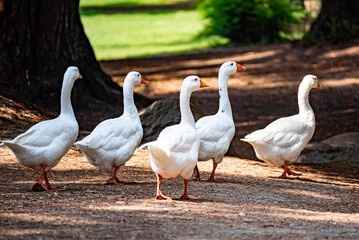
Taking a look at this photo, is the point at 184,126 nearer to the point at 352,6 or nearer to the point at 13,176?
the point at 13,176

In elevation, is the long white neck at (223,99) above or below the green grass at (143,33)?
above

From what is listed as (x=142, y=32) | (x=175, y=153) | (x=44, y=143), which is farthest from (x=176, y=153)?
(x=142, y=32)

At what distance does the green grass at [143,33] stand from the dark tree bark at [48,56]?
42.3 ft

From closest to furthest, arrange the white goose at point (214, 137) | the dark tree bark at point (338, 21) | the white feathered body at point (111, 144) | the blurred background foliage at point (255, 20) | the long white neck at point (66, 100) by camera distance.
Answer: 1. the white feathered body at point (111, 144)
2. the long white neck at point (66, 100)
3. the white goose at point (214, 137)
4. the dark tree bark at point (338, 21)
5. the blurred background foliage at point (255, 20)

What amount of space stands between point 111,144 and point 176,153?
1.24 m

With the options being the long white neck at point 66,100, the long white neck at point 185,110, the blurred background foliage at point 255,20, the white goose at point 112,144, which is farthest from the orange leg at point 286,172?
the blurred background foliage at point 255,20

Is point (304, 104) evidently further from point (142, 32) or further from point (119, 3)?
point (119, 3)

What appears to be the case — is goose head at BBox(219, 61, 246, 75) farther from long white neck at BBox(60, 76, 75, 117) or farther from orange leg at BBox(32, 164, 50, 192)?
orange leg at BBox(32, 164, 50, 192)

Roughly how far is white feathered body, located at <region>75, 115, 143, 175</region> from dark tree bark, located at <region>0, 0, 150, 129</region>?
5.10 meters

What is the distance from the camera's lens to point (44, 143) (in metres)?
7.55

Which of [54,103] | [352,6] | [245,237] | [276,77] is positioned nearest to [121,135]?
[245,237]

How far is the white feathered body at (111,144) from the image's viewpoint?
7.93m

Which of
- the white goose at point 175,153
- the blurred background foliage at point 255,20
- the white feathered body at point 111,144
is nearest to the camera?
the white goose at point 175,153

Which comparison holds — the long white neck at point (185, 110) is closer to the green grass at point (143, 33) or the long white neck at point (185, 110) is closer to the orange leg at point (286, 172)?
the orange leg at point (286, 172)
